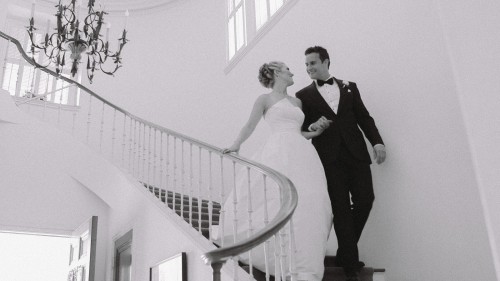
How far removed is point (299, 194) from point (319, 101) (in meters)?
0.83

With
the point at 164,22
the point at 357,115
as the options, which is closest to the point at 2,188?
the point at 164,22

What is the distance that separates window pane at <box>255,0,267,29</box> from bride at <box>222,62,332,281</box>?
294 cm

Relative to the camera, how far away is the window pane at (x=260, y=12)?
646 cm

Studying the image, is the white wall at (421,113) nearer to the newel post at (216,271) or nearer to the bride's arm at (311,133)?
the bride's arm at (311,133)

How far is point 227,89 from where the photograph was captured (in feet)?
23.4

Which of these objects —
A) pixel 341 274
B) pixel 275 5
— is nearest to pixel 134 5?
pixel 275 5

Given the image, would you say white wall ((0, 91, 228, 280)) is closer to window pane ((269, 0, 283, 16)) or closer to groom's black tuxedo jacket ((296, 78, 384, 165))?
groom's black tuxedo jacket ((296, 78, 384, 165))

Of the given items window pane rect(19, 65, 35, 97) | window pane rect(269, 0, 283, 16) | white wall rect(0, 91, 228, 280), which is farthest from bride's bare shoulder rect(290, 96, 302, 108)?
window pane rect(19, 65, 35, 97)

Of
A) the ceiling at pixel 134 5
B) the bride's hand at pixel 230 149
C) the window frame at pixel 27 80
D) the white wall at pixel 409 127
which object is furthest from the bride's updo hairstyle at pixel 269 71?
the ceiling at pixel 134 5

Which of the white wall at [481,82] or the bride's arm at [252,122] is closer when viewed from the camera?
the white wall at [481,82]

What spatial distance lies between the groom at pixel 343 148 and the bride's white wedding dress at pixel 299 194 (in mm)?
91

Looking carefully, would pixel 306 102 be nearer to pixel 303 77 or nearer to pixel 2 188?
pixel 303 77

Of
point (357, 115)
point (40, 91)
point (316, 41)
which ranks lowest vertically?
point (357, 115)

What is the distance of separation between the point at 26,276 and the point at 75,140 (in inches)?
217
